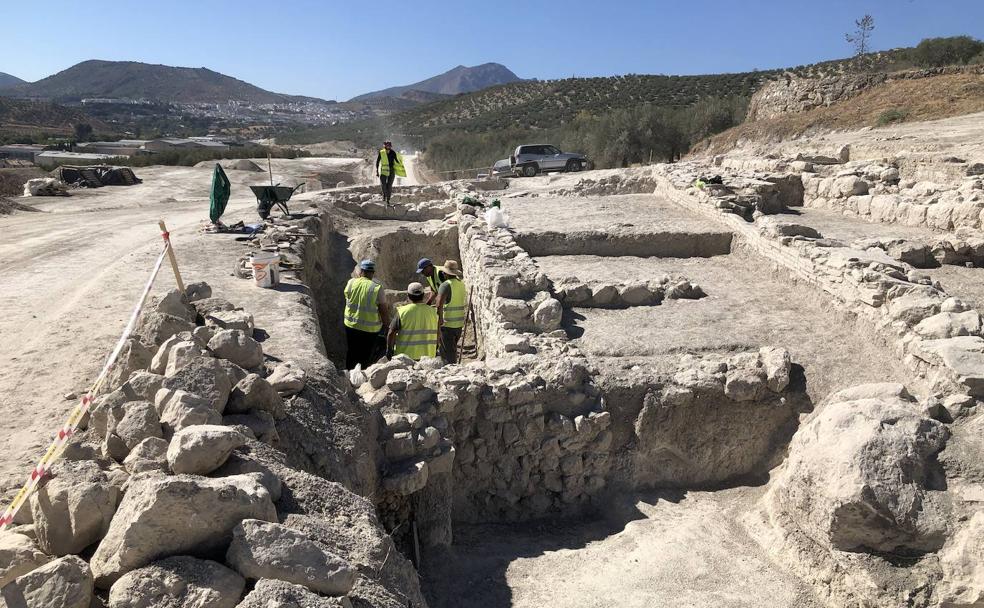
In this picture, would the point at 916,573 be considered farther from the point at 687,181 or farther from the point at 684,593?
the point at 687,181

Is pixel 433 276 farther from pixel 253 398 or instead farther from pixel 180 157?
pixel 180 157

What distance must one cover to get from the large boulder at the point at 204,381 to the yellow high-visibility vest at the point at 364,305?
301 centimetres

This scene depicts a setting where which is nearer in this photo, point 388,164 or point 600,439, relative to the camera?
point 600,439

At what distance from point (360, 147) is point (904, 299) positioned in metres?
55.4

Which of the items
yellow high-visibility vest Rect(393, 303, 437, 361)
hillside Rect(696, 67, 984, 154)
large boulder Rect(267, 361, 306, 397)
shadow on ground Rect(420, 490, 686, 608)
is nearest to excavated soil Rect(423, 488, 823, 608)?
shadow on ground Rect(420, 490, 686, 608)

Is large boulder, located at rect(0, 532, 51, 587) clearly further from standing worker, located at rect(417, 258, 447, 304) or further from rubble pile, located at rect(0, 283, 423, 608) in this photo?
A: standing worker, located at rect(417, 258, 447, 304)

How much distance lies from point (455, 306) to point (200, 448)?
15.0 feet

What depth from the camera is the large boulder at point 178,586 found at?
201 cm

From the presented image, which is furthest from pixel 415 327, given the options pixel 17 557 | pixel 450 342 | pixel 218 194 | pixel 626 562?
pixel 218 194

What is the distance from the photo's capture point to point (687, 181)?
38.7 ft

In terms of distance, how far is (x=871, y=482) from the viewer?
12.8 feet

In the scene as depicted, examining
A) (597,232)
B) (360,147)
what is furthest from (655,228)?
(360,147)

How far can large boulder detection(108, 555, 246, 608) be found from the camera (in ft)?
6.58

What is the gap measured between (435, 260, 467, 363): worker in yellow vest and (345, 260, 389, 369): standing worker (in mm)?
657
